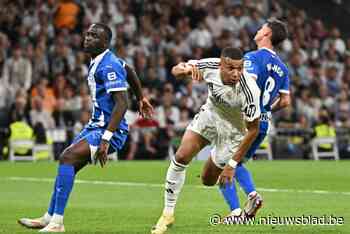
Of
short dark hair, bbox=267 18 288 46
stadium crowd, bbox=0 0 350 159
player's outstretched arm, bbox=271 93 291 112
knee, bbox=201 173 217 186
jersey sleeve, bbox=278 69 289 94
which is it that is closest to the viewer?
knee, bbox=201 173 217 186

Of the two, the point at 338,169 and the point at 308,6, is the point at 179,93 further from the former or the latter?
the point at 308,6

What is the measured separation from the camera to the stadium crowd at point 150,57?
1046 inches

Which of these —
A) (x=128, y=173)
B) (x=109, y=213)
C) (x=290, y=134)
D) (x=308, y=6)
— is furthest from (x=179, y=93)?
(x=109, y=213)

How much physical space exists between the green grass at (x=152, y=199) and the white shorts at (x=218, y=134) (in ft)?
2.71

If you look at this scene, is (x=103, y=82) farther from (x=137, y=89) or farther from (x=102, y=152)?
(x=102, y=152)

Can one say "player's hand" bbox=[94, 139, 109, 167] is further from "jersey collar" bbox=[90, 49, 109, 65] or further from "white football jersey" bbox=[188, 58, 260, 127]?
"white football jersey" bbox=[188, 58, 260, 127]

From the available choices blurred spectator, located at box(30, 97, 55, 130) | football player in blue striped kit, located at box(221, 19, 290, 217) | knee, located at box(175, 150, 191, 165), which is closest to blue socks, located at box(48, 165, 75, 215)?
knee, located at box(175, 150, 191, 165)

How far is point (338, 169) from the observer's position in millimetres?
22359

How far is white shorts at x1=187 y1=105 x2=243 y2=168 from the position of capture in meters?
12.0

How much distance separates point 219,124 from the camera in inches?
474

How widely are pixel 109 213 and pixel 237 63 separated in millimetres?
3266

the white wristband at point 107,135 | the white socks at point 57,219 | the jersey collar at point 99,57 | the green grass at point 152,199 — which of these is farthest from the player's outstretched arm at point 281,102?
the white socks at point 57,219

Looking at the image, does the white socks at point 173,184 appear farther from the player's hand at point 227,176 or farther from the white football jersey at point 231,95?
the player's hand at point 227,176

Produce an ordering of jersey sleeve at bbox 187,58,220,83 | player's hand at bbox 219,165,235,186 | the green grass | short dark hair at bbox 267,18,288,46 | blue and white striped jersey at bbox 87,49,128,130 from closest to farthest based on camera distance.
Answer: player's hand at bbox 219,165,235,186
blue and white striped jersey at bbox 87,49,128,130
jersey sleeve at bbox 187,58,220,83
the green grass
short dark hair at bbox 267,18,288,46
